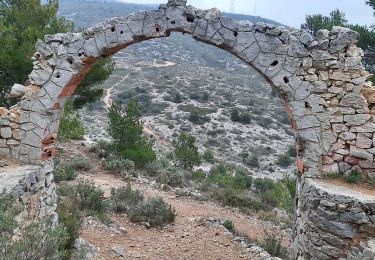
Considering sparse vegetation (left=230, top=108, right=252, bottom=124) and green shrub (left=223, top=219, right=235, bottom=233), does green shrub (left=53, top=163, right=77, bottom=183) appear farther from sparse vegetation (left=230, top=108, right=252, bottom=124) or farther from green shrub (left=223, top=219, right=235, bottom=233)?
sparse vegetation (left=230, top=108, right=252, bottom=124)

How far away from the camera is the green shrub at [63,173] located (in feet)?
38.5

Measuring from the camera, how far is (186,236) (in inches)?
364

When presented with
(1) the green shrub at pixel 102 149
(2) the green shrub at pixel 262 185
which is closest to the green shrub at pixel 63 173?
(1) the green shrub at pixel 102 149

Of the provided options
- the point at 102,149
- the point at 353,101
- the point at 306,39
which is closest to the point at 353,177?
the point at 353,101

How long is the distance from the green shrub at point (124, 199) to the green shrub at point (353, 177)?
5.51m

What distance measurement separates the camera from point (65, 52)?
6.62 m

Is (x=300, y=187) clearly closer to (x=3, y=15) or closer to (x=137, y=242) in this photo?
(x=137, y=242)

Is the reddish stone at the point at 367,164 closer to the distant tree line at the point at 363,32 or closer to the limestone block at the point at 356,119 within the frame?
the limestone block at the point at 356,119

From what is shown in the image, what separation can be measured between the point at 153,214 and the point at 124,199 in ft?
4.05

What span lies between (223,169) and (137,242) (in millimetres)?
11442

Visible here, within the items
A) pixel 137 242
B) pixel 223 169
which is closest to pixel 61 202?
pixel 137 242

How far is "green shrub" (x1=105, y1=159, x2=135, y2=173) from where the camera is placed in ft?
45.8

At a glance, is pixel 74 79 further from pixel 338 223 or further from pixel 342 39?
pixel 338 223

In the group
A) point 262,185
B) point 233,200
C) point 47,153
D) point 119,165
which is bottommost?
point 262,185
